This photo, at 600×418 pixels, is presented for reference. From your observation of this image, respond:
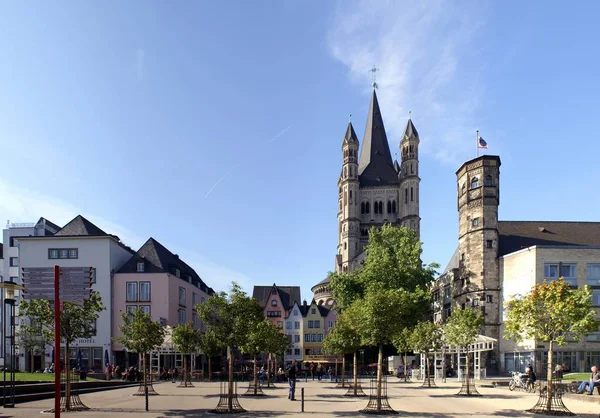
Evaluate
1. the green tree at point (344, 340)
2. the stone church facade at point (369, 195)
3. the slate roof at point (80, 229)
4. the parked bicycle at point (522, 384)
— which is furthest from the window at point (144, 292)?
the stone church facade at point (369, 195)

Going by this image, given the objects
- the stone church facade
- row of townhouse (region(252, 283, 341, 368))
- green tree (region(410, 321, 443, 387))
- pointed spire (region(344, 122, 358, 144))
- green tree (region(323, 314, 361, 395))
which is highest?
pointed spire (region(344, 122, 358, 144))

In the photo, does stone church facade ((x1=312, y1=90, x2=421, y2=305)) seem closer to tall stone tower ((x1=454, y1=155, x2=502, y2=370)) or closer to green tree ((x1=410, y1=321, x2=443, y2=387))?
tall stone tower ((x1=454, y1=155, x2=502, y2=370))

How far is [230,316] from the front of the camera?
24422mm

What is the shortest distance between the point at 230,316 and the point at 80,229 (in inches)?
1702

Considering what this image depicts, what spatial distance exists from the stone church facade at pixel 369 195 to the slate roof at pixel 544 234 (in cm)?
5398

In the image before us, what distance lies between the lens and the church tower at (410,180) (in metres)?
118

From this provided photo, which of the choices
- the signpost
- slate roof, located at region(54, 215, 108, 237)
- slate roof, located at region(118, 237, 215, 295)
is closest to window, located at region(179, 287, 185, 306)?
slate roof, located at region(118, 237, 215, 295)

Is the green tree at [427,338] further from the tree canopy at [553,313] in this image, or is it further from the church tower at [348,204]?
the church tower at [348,204]

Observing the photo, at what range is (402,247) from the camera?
224ft

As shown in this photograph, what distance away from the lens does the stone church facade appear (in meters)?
119

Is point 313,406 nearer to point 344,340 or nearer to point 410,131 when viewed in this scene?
point 344,340

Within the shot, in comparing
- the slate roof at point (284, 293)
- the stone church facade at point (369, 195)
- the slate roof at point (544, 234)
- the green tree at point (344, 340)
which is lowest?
the slate roof at point (284, 293)

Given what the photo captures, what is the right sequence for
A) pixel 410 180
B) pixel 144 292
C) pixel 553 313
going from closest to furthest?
pixel 553 313 → pixel 144 292 → pixel 410 180

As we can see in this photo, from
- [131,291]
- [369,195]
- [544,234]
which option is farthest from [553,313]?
[369,195]
